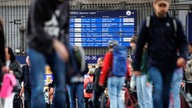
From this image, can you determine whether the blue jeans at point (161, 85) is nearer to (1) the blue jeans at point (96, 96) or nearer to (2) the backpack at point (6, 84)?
(2) the backpack at point (6, 84)

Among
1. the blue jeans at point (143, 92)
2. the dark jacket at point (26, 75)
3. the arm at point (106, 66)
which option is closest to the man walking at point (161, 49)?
the blue jeans at point (143, 92)

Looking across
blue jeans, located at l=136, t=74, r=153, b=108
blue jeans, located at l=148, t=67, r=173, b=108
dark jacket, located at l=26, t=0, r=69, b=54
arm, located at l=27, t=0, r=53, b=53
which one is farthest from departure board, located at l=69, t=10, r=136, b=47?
arm, located at l=27, t=0, r=53, b=53

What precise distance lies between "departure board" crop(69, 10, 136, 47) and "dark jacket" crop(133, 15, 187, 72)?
1487cm

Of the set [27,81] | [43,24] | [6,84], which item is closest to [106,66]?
[27,81]

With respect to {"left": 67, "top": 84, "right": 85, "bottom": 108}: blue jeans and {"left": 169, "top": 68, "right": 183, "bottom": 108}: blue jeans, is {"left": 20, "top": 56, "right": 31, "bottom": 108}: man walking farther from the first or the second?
{"left": 169, "top": 68, "right": 183, "bottom": 108}: blue jeans

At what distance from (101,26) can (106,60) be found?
12.3 metres

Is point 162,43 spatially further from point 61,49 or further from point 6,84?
point 61,49

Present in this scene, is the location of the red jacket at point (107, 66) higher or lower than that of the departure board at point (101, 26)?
lower

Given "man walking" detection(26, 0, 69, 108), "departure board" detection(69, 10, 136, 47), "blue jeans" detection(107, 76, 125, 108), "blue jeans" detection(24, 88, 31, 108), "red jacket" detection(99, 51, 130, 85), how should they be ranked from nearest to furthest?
1. "man walking" detection(26, 0, 69, 108)
2. "red jacket" detection(99, 51, 130, 85)
3. "blue jeans" detection(107, 76, 125, 108)
4. "blue jeans" detection(24, 88, 31, 108)
5. "departure board" detection(69, 10, 136, 47)

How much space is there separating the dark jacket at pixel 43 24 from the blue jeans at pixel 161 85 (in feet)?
5.84

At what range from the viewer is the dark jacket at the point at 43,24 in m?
6.36

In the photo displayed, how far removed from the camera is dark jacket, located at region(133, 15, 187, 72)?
318 inches

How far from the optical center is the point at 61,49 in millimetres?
6094

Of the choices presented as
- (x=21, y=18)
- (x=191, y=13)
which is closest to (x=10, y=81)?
(x=191, y=13)
